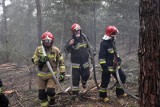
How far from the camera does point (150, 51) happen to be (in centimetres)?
360

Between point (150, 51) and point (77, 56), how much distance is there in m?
3.81

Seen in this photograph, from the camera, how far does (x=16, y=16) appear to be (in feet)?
113

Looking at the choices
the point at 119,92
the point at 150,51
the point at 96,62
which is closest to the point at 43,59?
the point at 119,92

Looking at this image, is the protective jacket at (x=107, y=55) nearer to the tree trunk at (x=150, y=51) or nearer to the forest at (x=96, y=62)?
the forest at (x=96, y=62)

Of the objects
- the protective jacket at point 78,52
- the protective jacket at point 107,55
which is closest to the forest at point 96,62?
the protective jacket at point 78,52

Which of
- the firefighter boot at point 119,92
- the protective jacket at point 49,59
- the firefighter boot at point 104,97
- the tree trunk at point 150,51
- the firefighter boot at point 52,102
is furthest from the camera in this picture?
the firefighter boot at point 119,92

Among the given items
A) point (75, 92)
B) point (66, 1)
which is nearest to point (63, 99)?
point (75, 92)

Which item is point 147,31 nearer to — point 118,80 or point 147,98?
point 147,98

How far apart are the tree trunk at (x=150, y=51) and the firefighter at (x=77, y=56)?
357 centimetres

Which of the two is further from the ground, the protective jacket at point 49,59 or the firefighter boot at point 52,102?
the protective jacket at point 49,59

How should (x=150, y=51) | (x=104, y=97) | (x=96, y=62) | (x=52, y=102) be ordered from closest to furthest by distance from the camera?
(x=150, y=51), (x=52, y=102), (x=104, y=97), (x=96, y=62)

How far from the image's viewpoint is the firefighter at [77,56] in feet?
23.3

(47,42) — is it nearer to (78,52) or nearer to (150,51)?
(78,52)

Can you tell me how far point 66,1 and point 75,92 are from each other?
494 inches
